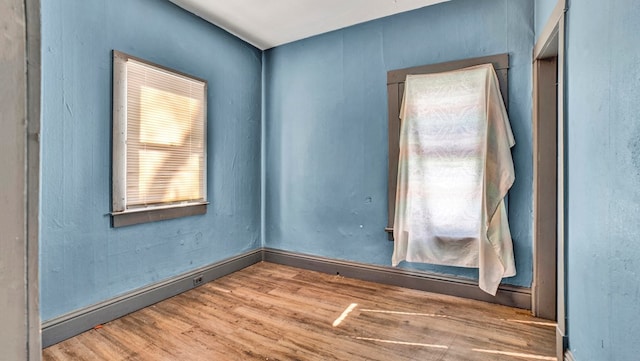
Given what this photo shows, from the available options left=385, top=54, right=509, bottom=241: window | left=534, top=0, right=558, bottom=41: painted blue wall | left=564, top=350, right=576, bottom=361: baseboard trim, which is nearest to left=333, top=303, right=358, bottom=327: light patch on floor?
left=385, top=54, right=509, bottom=241: window

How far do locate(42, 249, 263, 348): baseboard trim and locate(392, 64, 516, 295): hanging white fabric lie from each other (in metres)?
1.85

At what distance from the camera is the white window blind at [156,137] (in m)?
2.42

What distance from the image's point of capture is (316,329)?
7.30 feet

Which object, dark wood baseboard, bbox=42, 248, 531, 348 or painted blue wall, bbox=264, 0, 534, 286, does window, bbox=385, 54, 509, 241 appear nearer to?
painted blue wall, bbox=264, 0, 534, 286

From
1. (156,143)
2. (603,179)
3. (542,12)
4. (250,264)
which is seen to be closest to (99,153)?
(156,143)

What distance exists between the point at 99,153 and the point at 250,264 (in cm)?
199

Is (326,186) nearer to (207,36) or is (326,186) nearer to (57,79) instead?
(207,36)

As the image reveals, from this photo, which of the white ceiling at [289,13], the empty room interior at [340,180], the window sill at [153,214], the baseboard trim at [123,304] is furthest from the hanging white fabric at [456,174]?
the window sill at [153,214]

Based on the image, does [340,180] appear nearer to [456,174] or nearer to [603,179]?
[456,174]

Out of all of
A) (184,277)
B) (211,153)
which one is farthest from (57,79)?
(184,277)

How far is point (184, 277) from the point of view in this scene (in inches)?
114

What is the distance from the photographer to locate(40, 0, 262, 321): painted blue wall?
6.75 feet

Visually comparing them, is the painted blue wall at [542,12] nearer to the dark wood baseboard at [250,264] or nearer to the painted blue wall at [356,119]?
the painted blue wall at [356,119]

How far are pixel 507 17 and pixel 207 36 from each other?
280cm
